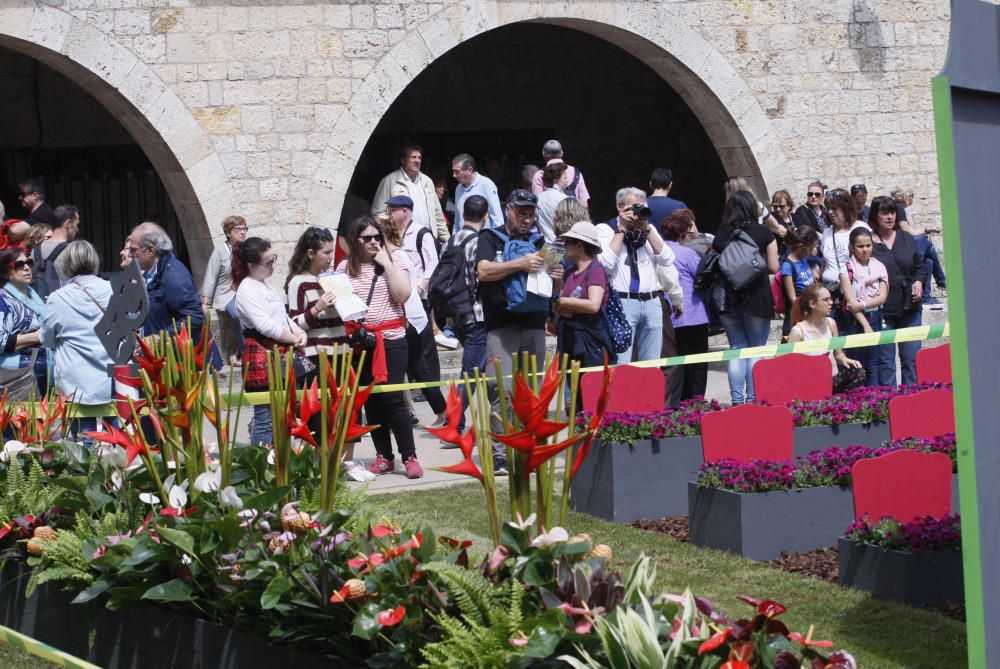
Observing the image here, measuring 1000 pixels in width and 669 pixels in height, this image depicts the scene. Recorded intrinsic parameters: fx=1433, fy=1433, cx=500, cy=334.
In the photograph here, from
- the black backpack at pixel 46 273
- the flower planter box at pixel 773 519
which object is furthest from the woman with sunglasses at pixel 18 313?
the flower planter box at pixel 773 519

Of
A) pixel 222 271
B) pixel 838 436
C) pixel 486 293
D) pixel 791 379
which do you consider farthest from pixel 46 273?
pixel 838 436

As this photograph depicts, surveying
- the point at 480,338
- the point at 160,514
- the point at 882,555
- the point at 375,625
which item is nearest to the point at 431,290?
the point at 480,338

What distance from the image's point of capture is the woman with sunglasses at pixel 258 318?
24.8ft

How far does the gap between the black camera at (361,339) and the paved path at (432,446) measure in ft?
2.44

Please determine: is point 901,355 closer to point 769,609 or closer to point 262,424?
point 262,424

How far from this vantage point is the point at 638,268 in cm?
877

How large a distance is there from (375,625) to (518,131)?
561 inches

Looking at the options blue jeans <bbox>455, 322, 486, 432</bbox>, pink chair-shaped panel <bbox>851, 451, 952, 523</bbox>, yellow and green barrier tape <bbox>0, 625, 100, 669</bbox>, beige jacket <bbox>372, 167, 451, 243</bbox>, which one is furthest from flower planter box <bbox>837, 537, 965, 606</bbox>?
beige jacket <bbox>372, 167, 451, 243</bbox>

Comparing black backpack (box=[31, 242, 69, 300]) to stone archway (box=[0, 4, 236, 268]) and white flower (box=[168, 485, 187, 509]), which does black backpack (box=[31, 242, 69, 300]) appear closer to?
stone archway (box=[0, 4, 236, 268])

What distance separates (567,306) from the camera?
7.89 m

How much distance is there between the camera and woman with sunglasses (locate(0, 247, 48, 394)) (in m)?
7.85

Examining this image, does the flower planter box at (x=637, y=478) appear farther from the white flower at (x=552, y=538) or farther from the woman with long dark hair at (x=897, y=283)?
the white flower at (x=552, y=538)

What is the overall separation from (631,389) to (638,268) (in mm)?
1407

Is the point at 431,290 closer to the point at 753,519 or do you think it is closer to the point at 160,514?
the point at 753,519
